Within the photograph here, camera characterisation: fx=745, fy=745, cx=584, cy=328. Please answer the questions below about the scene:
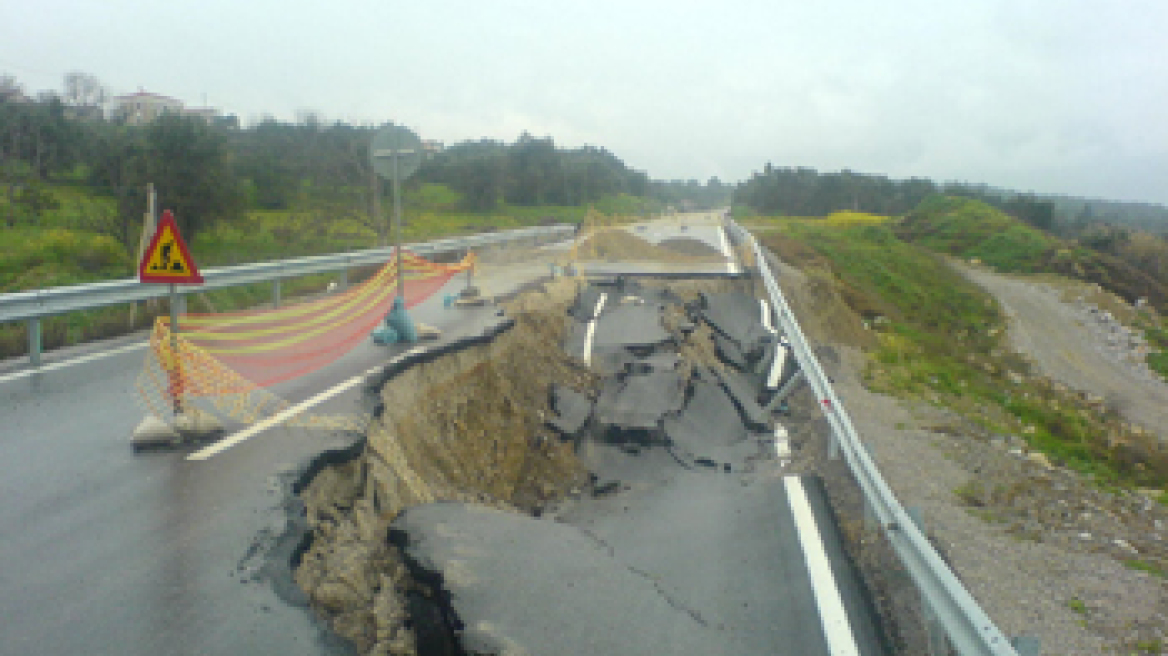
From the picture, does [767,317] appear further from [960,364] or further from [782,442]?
[782,442]

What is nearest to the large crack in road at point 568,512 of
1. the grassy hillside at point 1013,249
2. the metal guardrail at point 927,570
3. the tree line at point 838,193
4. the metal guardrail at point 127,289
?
the metal guardrail at point 927,570

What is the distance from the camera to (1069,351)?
2684 centimetres

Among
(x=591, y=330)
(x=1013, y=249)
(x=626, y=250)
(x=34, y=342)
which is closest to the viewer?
(x=34, y=342)

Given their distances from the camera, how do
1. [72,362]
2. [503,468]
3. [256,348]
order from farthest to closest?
[256,348]
[72,362]
[503,468]

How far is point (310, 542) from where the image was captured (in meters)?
4.55

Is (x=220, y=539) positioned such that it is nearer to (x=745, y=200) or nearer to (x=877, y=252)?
(x=877, y=252)

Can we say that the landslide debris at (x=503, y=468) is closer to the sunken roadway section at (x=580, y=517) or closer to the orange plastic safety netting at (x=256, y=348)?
the sunken roadway section at (x=580, y=517)

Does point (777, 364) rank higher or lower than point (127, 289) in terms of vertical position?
lower

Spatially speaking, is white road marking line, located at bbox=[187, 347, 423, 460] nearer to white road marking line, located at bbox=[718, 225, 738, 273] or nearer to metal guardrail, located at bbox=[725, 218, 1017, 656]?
metal guardrail, located at bbox=[725, 218, 1017, 656]

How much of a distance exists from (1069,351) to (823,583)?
1088 inches

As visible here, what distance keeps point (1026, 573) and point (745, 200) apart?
102 meters

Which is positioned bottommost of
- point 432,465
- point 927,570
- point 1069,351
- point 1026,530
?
point 1069,351

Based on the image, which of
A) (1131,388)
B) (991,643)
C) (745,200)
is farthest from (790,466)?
(745,200)

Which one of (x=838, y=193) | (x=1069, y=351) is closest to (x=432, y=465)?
(x=1069, y=351)
